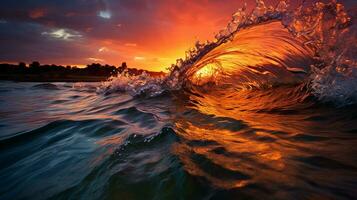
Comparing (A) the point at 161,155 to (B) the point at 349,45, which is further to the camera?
(B) the point at 349,45

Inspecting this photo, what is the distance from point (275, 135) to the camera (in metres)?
2.99

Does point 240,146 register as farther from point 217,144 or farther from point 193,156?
point 193,156

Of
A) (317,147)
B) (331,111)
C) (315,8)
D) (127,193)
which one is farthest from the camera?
(315,8)

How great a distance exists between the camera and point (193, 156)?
97.0 inches

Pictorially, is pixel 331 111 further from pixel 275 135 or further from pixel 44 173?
pixel 44 173

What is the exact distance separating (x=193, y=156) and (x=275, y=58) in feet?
20.9

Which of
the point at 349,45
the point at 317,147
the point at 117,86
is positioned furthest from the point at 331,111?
the point at 117,86

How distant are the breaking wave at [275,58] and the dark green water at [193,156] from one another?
54 cm

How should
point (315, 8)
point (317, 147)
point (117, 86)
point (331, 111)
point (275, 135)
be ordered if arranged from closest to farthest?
1. point (317, 147)
2. point (275, 135)
3. point (331, 111)
4. point (315, 8)
5. point (117, 86)

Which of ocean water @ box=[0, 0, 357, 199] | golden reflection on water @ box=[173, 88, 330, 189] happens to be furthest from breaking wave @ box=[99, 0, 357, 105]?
golden reflection on water @ box=[173, 88, 330, 189]

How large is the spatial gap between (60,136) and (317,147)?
3.29m

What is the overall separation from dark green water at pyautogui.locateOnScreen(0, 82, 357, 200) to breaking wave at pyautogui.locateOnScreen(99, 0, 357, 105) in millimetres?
543

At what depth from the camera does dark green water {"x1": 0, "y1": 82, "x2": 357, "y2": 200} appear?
6.14 feet

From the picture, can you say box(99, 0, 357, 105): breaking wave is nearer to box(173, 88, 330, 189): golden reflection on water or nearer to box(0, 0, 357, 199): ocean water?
box(0, 0, 357, 199): ocean water
